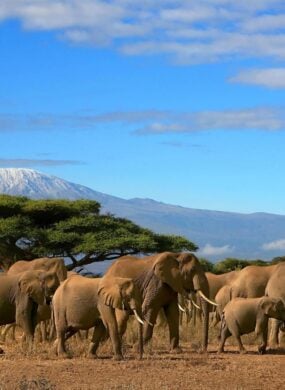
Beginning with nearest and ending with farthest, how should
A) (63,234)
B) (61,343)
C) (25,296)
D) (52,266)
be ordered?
(61,343), (25,296), (52,266), (63,234)

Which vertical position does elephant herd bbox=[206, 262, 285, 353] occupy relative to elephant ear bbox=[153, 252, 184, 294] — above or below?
below

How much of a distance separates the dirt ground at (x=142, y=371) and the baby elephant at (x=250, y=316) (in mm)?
829

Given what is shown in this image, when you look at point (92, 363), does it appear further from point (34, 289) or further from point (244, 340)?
point (244, 340)

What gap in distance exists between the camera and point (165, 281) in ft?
61.5

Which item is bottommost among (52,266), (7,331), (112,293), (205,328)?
(7,331)

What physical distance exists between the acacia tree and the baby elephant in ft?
61.7

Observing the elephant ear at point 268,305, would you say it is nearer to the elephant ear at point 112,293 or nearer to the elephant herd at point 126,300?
the elephant herd at point 126,300

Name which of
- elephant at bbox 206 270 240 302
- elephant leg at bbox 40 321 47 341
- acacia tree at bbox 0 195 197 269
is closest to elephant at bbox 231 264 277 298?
elephant at bbox 206 270 240 302

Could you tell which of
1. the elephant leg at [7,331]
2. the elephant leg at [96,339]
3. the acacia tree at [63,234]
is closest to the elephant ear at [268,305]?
the elephant leg at [96,339]

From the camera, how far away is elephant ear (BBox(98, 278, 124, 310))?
661 inches

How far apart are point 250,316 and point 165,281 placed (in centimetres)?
171

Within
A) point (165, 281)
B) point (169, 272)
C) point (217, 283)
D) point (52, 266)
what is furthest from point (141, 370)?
point (217, 283)

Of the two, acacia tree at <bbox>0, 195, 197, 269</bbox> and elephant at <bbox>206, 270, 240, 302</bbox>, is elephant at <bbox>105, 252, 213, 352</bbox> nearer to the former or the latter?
elephant at <bbox>206, 270, 240, 302</bbox>

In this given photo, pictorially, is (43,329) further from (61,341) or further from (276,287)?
(276,287)
